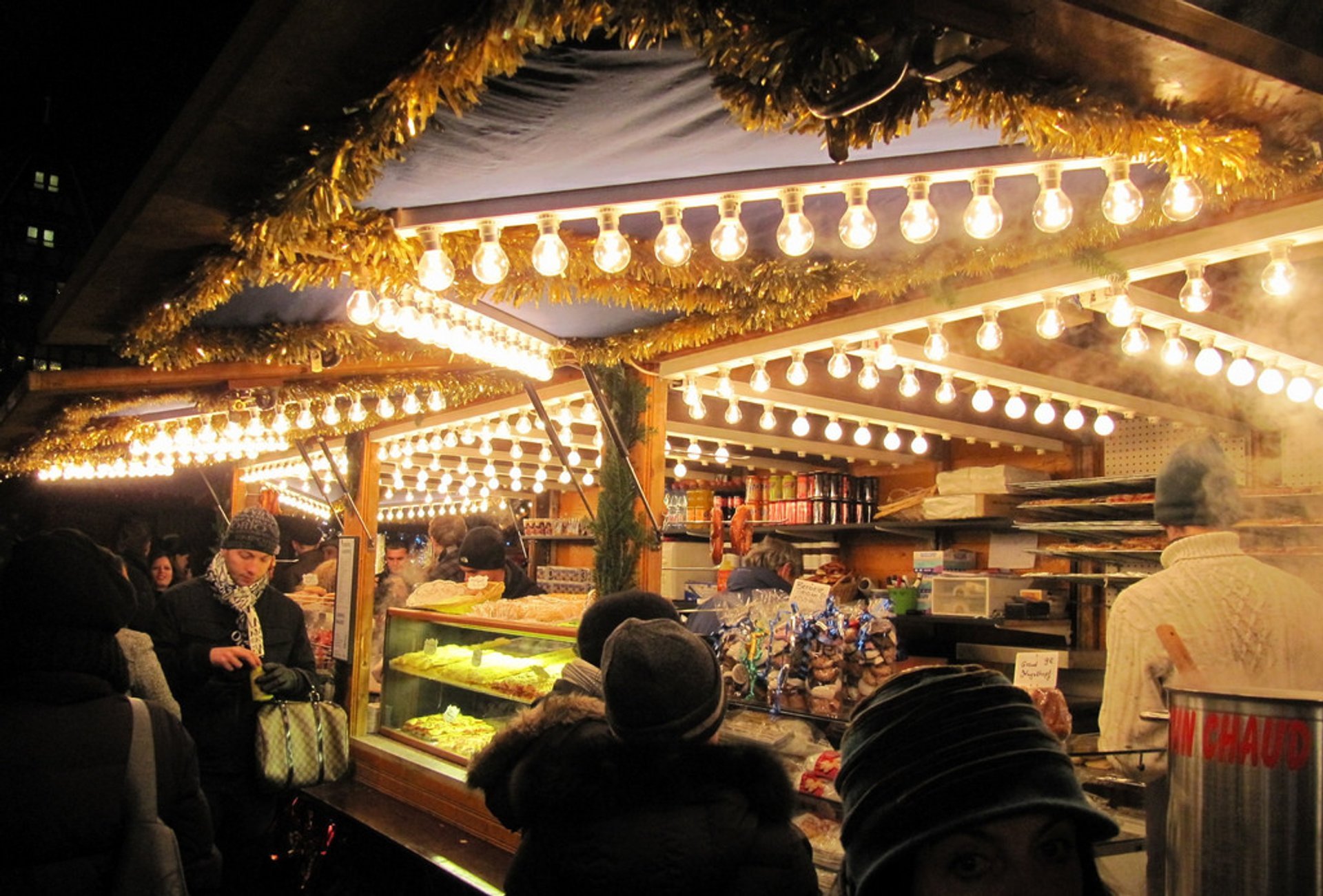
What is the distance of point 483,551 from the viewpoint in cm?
724

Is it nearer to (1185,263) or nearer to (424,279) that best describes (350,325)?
(424,279)

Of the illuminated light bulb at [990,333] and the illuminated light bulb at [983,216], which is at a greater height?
the illuminated light bulb at [983,216]

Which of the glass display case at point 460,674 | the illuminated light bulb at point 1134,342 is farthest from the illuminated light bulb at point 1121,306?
the glass display case at point 460,674

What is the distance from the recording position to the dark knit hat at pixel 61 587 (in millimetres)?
2613

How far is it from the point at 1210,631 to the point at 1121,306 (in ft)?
3.75

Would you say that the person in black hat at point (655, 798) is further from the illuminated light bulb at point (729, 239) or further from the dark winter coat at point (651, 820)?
the illuminated light bulb at point (729, 239)

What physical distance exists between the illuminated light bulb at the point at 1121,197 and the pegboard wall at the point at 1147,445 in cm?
411

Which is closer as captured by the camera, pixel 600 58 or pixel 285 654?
pixel 600 58

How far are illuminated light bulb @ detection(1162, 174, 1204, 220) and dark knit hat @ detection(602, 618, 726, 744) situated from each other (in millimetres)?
1651

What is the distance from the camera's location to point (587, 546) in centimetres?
1127

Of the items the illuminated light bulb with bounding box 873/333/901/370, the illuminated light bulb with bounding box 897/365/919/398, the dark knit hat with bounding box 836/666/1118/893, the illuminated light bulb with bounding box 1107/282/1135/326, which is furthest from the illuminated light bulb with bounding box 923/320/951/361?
the dark knit hat with bounding box 836/666/1118/893

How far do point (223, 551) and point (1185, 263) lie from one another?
428cm

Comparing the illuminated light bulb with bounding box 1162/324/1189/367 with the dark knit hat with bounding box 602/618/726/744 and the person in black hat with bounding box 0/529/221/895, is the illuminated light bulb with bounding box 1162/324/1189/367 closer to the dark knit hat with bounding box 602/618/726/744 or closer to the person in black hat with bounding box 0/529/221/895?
the dark knit hat with bounding box 602/618/726/744

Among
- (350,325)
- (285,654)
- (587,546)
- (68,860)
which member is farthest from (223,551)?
(587,546)
